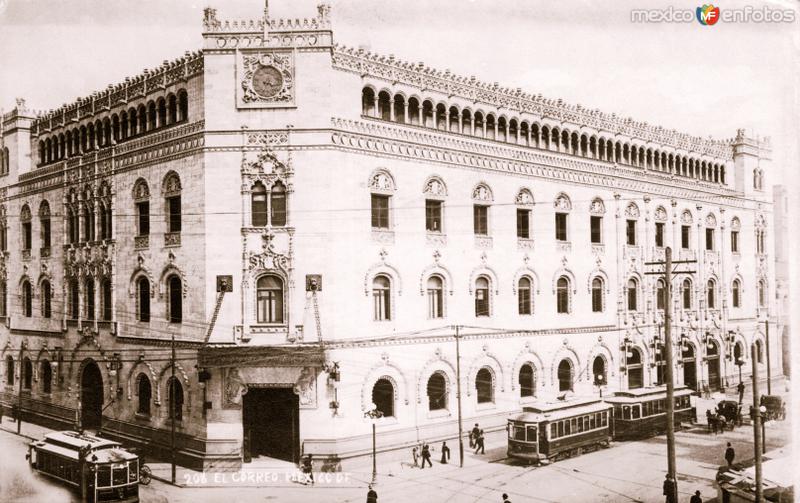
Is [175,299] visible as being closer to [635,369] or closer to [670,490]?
[670,490]

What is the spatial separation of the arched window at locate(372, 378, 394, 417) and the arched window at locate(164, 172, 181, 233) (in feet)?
28.3

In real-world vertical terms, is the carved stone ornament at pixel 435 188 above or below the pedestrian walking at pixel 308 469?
above

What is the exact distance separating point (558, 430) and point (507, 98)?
498 inches

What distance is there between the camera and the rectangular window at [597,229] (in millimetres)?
28562

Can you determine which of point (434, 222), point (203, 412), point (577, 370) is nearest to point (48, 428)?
point (203, 412)

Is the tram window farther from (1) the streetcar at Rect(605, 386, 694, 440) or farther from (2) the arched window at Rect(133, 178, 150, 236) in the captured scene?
(1) the streetcar at Rect(605, 386, 694, 440)

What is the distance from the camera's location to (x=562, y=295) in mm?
27375

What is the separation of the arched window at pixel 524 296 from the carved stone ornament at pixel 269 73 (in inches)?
461

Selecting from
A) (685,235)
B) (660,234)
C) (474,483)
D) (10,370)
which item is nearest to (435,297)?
(474,483)

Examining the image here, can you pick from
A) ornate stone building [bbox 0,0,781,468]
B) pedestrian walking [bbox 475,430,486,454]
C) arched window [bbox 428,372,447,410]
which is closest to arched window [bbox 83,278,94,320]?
ornate stone building [bbox 0,0,781,468]

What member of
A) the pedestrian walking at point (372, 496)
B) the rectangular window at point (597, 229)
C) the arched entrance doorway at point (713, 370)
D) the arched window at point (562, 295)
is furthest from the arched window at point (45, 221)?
the arched entrance doorway at point (713, 370)

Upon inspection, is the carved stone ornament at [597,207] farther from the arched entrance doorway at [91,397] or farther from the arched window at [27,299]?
the arched window at [27,299]

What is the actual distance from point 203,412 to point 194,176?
761 cm

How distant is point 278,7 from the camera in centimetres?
1780
